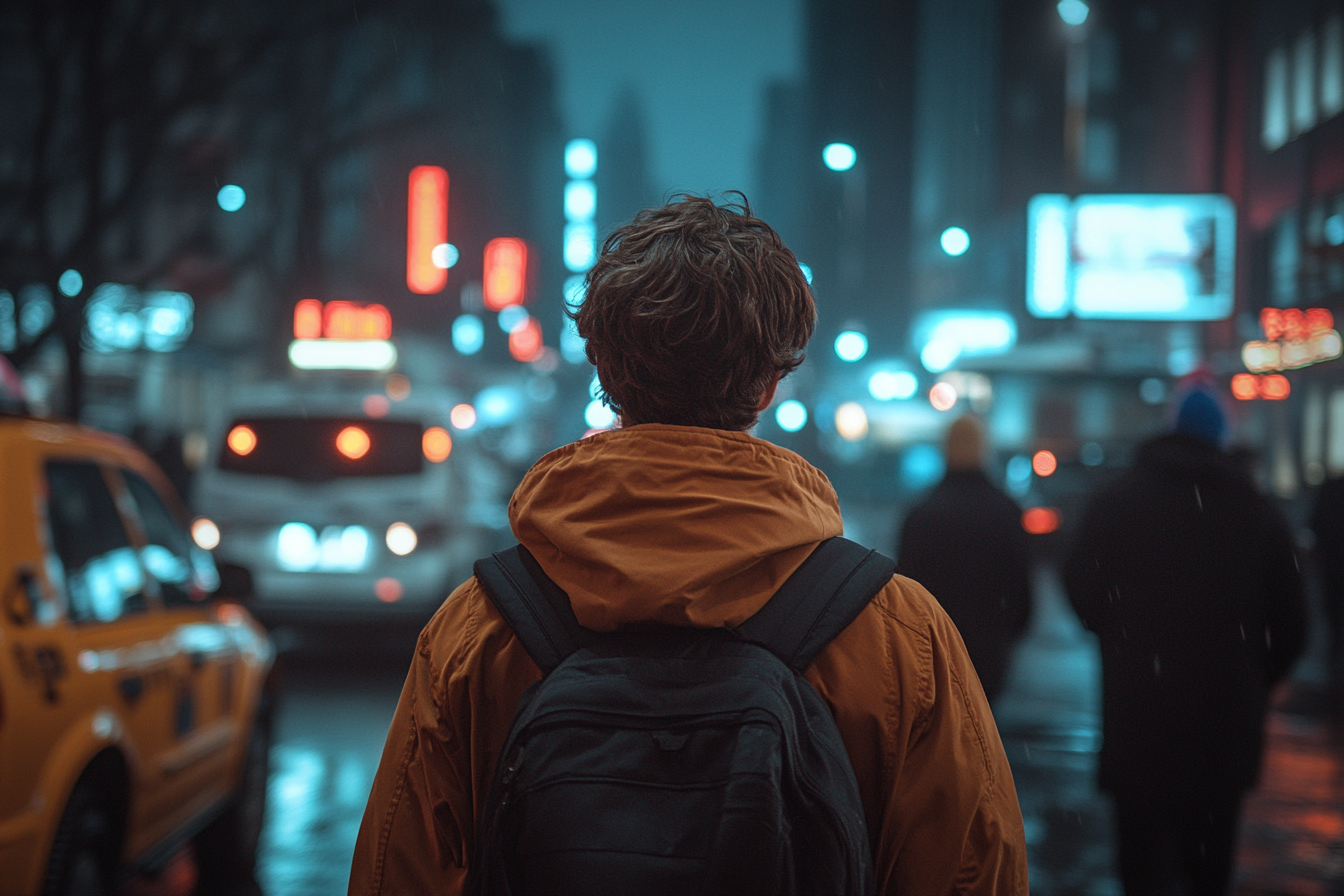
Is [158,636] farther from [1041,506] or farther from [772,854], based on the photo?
[1041,506]

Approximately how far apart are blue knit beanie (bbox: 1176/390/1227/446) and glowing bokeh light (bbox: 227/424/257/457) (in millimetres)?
7543

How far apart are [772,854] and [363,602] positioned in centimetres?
855

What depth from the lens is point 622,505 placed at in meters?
1.66

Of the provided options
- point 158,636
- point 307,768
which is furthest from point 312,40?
point 158,636

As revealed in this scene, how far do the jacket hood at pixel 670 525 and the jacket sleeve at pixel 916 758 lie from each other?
145 mm

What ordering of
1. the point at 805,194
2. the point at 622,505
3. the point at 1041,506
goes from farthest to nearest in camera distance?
the point at 805,194 → the point at 1041,506 → the point at 622,505

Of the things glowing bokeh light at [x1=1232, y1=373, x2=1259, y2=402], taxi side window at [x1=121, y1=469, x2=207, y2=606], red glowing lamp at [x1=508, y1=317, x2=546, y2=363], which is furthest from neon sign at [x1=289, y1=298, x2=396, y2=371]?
red glowing lamp at [x1=508, y1=317, x2=546, y2=363]

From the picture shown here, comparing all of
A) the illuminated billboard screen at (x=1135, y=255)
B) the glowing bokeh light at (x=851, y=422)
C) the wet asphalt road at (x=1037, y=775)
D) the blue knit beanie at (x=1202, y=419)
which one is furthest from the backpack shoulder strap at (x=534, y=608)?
the glowing bokeh light at (x=851, y=422)

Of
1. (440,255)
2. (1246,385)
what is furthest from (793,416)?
(440,255)

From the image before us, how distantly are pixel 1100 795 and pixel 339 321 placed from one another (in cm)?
2055

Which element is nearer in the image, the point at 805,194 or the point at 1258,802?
the point at 1258,802

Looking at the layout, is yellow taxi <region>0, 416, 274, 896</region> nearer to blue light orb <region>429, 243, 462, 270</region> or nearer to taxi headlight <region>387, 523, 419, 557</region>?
taxi headlight <region>387, 523, 419, 557</region>

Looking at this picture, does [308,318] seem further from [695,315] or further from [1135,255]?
[695,315]

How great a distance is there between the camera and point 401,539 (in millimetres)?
9711
